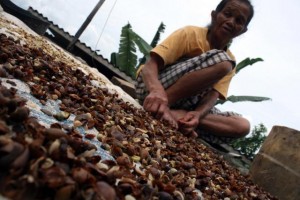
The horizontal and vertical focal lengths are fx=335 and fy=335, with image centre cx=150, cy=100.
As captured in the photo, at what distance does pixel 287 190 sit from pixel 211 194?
1319mm

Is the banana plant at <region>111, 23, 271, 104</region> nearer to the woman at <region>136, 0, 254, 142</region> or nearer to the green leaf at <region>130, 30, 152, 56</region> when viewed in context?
the green leaf at <region>130, 30, 152, 56</region>

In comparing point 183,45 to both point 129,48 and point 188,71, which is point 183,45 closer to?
point 188,71

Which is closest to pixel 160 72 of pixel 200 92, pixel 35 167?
pixel 200 92

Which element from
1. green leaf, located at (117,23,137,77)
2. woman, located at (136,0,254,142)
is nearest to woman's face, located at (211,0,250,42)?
woman, located at (136,0,254,142)

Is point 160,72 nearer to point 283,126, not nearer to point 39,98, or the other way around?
point 283,126

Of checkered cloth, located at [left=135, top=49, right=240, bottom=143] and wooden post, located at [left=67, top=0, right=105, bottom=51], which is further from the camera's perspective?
wooden post, located at [left=67, top=0, right=105, bottom=51]

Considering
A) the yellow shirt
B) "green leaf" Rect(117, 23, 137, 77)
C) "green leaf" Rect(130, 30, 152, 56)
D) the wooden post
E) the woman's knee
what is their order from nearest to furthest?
the woman's knee
the yellow shirt
the wooden post
"green leaf" Rect(130, 30, 152, 56)
"green leaf" Rect(117, 23, 137, 77)

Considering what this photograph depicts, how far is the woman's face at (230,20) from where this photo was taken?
2.94m

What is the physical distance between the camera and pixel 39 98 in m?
1.34

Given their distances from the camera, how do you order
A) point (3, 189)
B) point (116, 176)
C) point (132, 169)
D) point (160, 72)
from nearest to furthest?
1. point (3, 189)
2. point (116, 176)
3. point (132, 169)
4. point (160, 72)

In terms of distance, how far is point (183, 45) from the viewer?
117 inches

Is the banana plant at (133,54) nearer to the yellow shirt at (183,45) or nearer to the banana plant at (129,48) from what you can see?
the banana plant at (129,48)

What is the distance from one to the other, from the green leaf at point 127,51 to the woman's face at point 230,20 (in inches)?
153

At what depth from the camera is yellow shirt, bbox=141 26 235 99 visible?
2.85m
